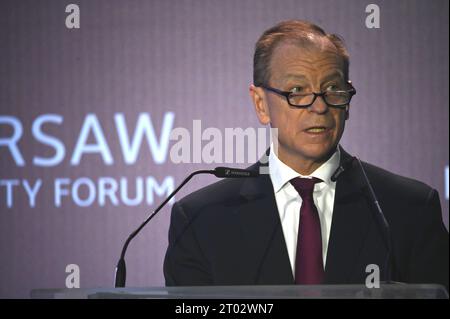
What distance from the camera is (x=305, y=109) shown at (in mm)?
2873

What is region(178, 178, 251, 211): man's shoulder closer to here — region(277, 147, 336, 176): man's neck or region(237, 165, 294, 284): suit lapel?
region(237, 165, 294, 284): suit lapel

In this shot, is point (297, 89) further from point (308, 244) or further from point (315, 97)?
point (308, 244)

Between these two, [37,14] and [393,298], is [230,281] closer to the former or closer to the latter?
[393,298]

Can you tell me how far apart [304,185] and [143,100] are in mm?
789

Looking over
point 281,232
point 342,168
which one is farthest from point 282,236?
point 342,168

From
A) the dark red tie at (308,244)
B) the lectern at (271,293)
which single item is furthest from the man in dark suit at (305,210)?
the lectern at (271,293)

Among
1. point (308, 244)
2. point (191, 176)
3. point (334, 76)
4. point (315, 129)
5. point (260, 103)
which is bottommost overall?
point (308, 244)

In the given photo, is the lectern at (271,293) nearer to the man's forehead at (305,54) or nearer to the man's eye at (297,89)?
the man's eye at (297,89)

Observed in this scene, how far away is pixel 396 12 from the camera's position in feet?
10.1

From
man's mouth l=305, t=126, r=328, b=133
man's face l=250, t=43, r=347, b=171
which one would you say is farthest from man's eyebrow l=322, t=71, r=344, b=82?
man's mouth l=305, t=126, r=328, b=133

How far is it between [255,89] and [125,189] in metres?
0.70
